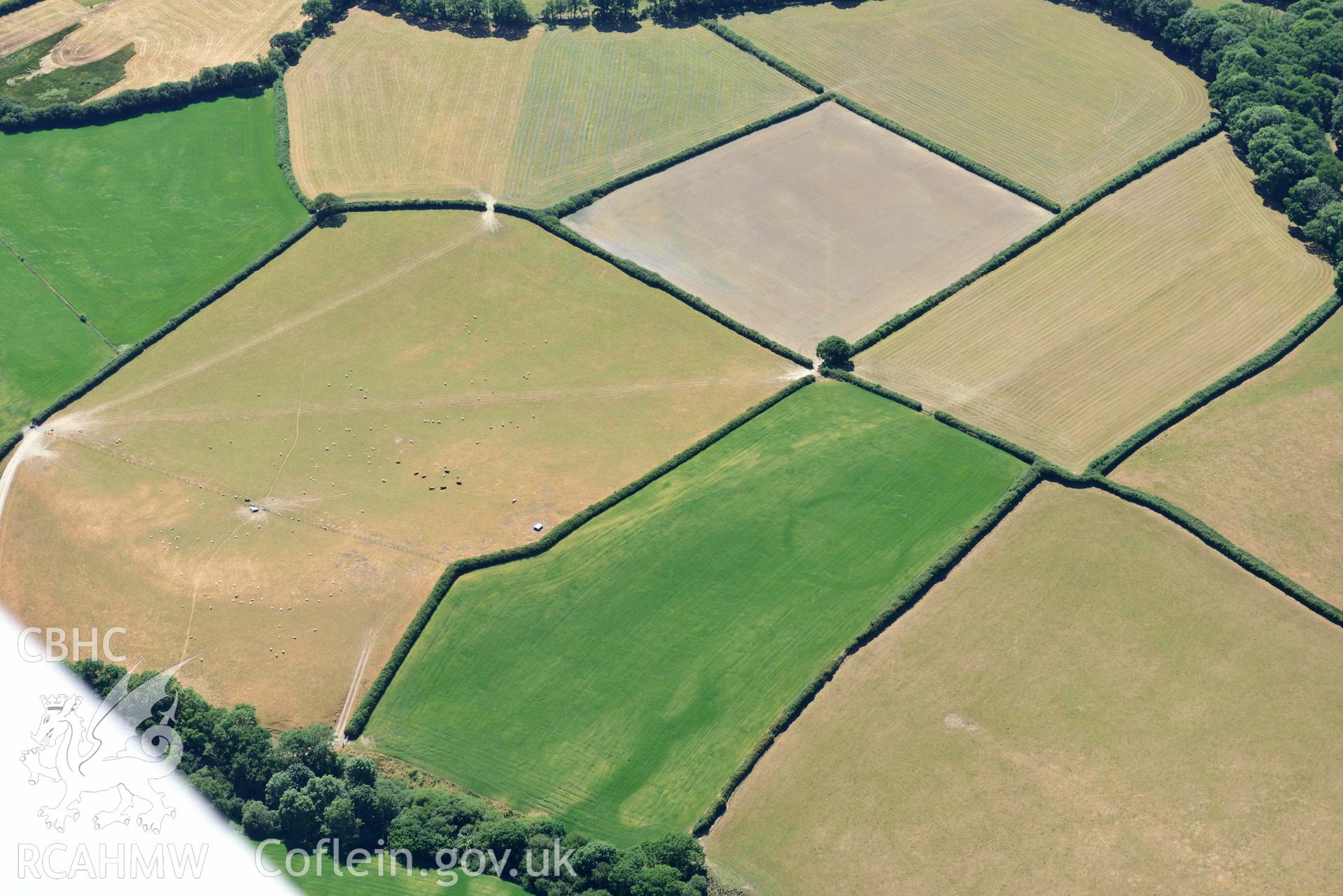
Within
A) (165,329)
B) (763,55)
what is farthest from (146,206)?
(763,55)

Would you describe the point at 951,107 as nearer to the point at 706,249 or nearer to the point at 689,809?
the point at 706,249

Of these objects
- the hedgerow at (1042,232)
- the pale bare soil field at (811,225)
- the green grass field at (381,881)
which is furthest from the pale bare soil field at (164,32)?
the green grass field at (381,881)

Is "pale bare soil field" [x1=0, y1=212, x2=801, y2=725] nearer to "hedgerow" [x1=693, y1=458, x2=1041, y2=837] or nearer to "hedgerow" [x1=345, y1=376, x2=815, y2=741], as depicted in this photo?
"hedgerow" [x1=345, y1=376, x2=815, y2=741]

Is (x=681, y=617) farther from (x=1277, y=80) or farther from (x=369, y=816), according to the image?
(x=1277, y=80)

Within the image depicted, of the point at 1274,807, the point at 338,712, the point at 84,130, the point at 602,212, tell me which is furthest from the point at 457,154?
the point at 1274,807

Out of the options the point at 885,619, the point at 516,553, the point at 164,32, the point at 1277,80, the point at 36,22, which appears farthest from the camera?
the point at 36,22

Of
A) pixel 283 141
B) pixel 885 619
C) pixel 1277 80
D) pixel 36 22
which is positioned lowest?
pixel 885 619

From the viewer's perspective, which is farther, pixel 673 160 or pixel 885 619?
pixel 673 160

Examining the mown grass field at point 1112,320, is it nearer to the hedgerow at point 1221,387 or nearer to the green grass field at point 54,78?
the hedgerow at point 1221,387
